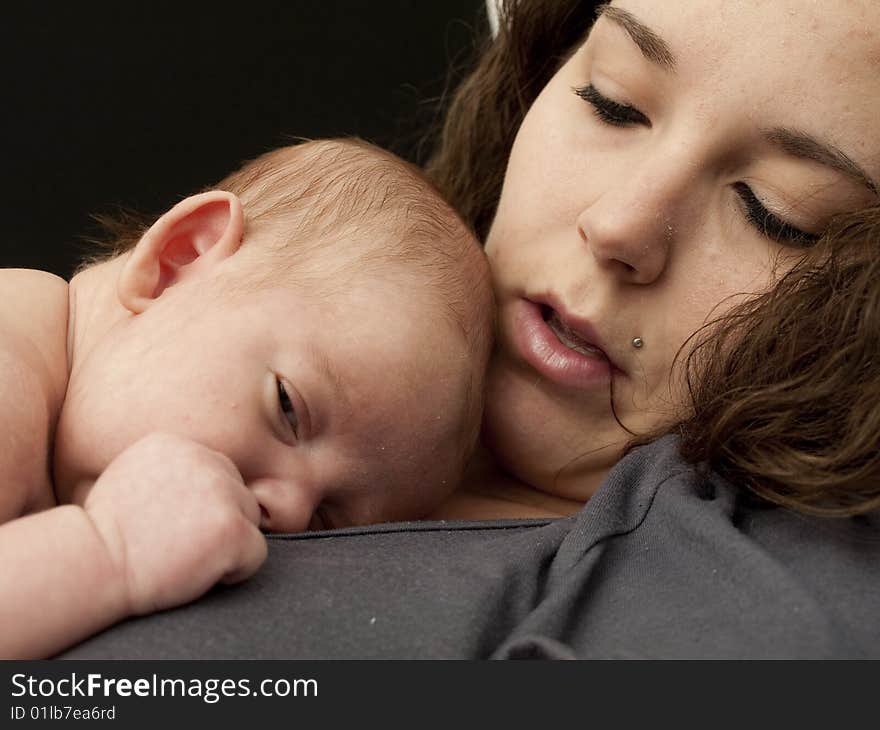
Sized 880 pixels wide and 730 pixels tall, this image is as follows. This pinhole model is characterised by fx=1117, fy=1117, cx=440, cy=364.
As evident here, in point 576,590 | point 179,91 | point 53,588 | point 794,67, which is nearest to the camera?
point 53,588

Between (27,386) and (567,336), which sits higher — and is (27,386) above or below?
below

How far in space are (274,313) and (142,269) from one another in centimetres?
18

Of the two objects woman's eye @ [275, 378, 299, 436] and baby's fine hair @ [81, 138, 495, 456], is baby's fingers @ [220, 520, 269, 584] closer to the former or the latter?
woman's eye @ [275, 378, 299, 436]

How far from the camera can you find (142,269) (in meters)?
1.17

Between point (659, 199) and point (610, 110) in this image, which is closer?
point (659, 199)

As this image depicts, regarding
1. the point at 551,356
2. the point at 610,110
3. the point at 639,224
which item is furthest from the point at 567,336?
the point at 610,110

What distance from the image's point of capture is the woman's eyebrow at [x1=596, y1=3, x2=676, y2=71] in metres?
1.24

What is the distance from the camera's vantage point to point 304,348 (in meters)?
1.09

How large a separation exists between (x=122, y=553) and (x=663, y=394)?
2.19 ft

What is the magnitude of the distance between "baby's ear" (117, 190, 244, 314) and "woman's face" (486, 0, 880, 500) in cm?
35

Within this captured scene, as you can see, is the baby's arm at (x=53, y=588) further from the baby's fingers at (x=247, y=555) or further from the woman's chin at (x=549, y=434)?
the woman's chin at (x=549, y=434)

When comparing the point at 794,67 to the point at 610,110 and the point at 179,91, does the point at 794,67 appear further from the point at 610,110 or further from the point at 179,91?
the point at 179,91
